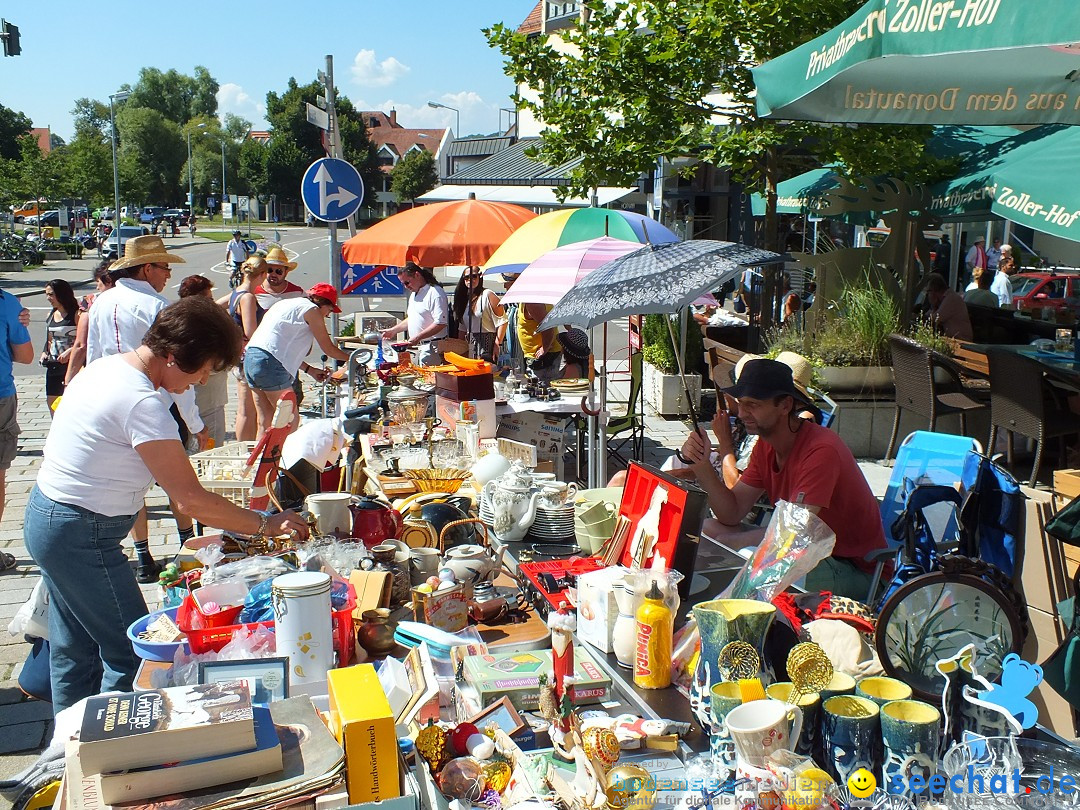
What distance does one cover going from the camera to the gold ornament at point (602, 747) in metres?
1.97

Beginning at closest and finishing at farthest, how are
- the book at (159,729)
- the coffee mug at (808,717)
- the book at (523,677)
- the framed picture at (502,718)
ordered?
1. the book at (159,729)
2. the coffee mug at (808,717)
3. the framed picture at (502,718)
4. the book at (523,677)

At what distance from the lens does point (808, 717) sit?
1.84 metres

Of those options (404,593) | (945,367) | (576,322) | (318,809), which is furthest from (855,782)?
(945,367)

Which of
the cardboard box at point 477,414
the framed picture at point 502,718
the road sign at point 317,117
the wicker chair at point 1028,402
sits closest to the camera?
the framed picture at point 502,718

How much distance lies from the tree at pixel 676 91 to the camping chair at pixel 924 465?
546 cm

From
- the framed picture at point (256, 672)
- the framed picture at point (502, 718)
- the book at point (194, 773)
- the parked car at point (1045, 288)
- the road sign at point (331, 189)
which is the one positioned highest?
the road sign at point (331, 189)

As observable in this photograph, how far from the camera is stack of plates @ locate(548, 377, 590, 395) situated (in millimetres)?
7492

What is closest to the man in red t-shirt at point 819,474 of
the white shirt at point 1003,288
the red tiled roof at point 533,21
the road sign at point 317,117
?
the road sign at point 317,117

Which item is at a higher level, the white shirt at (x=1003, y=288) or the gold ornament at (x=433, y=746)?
the white shirt at (x=1003, y=288)

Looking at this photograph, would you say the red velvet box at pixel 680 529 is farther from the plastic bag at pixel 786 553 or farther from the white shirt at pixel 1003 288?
the white shirt at pixel 1003 288

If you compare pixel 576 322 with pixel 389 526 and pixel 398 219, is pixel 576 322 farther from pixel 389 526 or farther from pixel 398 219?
pixel 398 219

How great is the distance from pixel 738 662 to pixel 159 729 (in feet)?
3.89

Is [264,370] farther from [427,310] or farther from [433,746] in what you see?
[433,746]

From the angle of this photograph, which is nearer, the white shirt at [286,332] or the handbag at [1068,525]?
the handbag at [1068,525]
